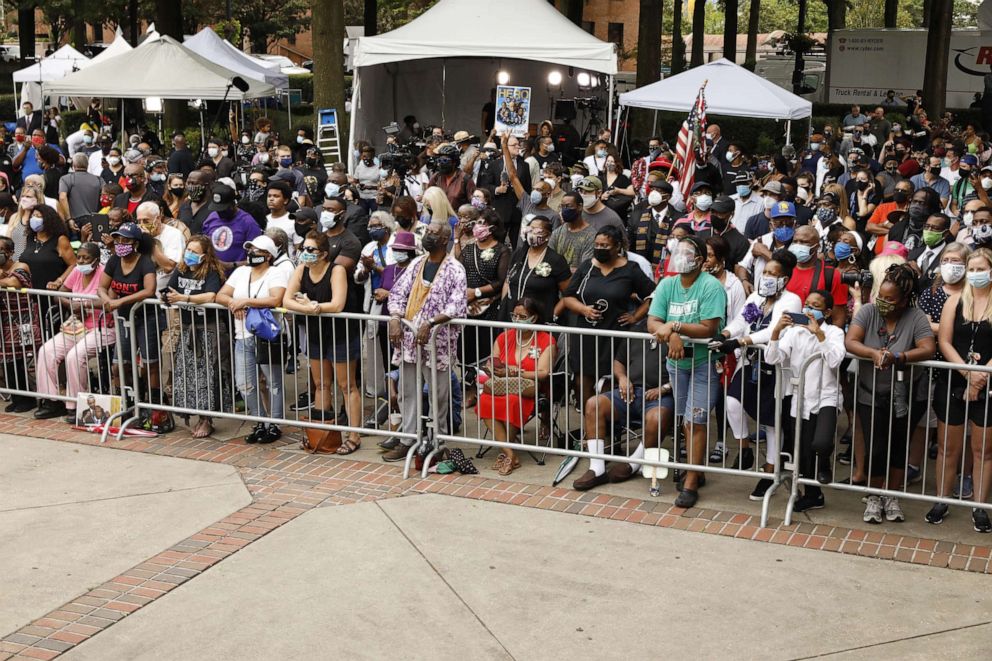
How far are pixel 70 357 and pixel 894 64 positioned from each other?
29804 millimetres

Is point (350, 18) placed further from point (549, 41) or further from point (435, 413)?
point (435, 413)

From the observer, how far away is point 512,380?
843cm

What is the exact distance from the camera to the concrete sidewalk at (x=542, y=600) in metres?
5.86

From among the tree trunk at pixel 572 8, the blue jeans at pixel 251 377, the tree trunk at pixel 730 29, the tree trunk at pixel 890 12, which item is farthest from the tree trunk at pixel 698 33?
the blue jeans at pixel 251 377

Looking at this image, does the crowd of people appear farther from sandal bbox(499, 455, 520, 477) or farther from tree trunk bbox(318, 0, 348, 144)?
tree trunk bbox(318, 0, 348, 144)

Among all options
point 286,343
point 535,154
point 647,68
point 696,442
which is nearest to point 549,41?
point 535,154

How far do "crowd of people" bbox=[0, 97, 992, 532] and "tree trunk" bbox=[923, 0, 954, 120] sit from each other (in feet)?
54.7

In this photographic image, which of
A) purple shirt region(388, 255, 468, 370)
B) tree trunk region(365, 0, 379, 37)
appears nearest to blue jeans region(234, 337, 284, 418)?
purple shirt region(388, 255, 468, 370)

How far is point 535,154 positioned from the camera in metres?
16.1

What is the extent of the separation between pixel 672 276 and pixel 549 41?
38.2 feet

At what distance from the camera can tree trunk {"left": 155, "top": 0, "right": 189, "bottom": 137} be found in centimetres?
2708

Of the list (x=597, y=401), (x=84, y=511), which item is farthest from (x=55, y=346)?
(x=597, y=401)

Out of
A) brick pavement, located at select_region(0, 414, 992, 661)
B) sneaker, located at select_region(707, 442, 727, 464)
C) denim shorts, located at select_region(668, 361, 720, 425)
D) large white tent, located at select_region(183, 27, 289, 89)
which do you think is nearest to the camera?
brick pavement, located at select_region(0, 414, 992, 661)

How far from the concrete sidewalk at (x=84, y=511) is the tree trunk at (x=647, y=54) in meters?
19.0
